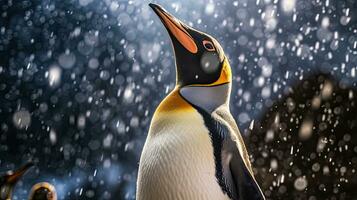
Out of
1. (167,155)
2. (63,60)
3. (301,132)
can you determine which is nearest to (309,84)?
(301,132)

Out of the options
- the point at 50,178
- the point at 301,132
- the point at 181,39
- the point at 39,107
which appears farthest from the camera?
the point at 50,178

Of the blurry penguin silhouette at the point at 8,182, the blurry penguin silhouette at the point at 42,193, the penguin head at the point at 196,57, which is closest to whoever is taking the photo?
the penguin head at the point at 196,57

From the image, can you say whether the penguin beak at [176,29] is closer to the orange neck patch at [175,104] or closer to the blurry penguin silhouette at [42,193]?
the orange neck patch at [175,104]

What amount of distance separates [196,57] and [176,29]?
12 cm

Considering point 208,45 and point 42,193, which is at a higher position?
point 208,45

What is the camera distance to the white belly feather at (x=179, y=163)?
157cm

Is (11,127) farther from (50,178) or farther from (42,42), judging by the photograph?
(42,42)

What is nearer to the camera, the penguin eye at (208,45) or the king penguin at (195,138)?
the king penguin at (195,138)

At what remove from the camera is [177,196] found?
61.8 inches

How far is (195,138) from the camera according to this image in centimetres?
163

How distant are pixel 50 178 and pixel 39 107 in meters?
1.47

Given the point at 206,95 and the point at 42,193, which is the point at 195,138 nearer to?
the point at 206,95

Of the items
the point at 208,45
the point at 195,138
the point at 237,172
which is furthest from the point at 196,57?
the point at 237,172

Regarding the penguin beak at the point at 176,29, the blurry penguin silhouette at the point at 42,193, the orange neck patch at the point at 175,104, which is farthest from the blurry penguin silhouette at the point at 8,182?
the penguin beak at the point at 176,29
